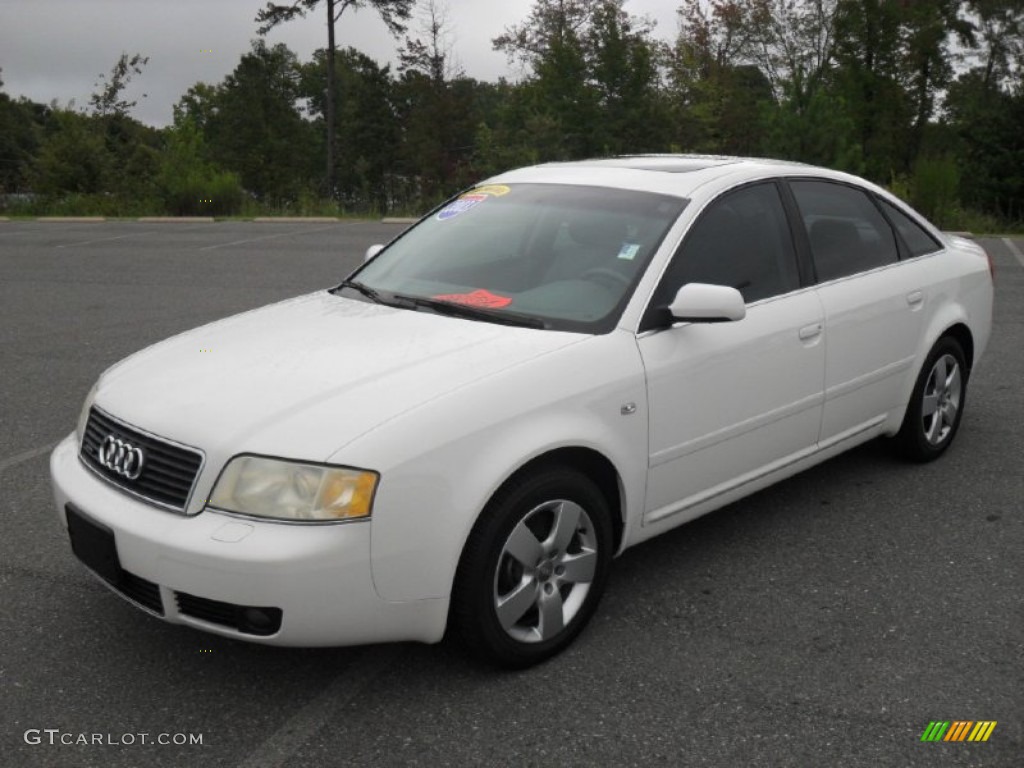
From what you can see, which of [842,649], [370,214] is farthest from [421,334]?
[370,214]

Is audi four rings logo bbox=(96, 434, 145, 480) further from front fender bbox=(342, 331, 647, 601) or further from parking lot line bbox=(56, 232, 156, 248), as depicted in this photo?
parking lot line bbox=(56, 232, 156, 248)

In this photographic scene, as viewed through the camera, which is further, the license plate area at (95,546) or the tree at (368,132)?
the tree at (368,132)

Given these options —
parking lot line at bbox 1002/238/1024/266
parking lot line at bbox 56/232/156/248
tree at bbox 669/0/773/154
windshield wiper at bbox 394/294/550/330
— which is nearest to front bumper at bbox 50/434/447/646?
windshield wiper at bbox 394/294/550/330

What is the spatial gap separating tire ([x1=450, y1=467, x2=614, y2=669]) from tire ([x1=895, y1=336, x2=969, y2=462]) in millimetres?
2265

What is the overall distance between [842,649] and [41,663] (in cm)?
256

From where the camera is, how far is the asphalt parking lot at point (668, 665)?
298cm

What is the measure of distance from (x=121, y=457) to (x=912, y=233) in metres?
3.84

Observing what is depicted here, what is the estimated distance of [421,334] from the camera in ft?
12.1

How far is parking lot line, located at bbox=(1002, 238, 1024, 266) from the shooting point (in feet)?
46.6

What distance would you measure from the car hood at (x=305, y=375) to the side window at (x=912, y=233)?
7.68ft

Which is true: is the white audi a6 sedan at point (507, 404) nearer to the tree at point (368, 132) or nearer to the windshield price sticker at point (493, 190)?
the windshield price sticker at point (493, 190)

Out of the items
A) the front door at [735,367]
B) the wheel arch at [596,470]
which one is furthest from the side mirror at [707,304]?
the wheel arch at [596,470]

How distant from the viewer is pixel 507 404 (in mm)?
3242

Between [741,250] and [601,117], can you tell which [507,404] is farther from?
[601,117]
